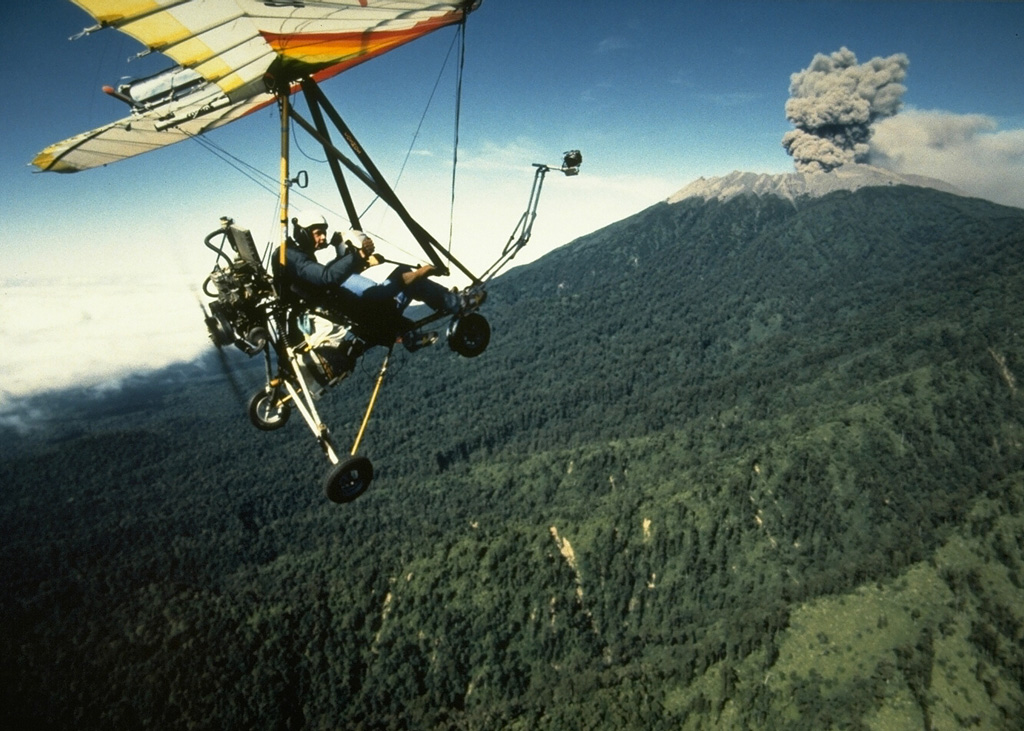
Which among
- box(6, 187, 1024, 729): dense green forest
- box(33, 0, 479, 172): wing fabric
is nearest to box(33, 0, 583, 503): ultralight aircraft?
box(33, 0, 479, 172): wing fabric

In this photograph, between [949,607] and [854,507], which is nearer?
[949,607]

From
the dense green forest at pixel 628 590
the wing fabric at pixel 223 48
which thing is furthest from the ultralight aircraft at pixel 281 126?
the dense green forest at pixel 628 590

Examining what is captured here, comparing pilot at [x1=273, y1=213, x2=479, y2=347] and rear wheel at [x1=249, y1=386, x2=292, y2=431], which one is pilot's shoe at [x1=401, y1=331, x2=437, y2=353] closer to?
pilot at [x1=273, y1=213, x2=479, y2=347]

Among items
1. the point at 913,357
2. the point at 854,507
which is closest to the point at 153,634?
the point at 854,507

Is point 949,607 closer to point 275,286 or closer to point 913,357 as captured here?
point 913,357

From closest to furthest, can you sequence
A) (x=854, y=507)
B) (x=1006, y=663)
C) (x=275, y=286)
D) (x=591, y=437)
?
1. (x=275, y=286)
2. (x=1006, y=663)
3. (x=854, y=507)
4. (x=591, y=437)

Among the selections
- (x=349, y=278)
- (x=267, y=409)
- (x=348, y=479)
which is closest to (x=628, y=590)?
(x=267, y=409)
